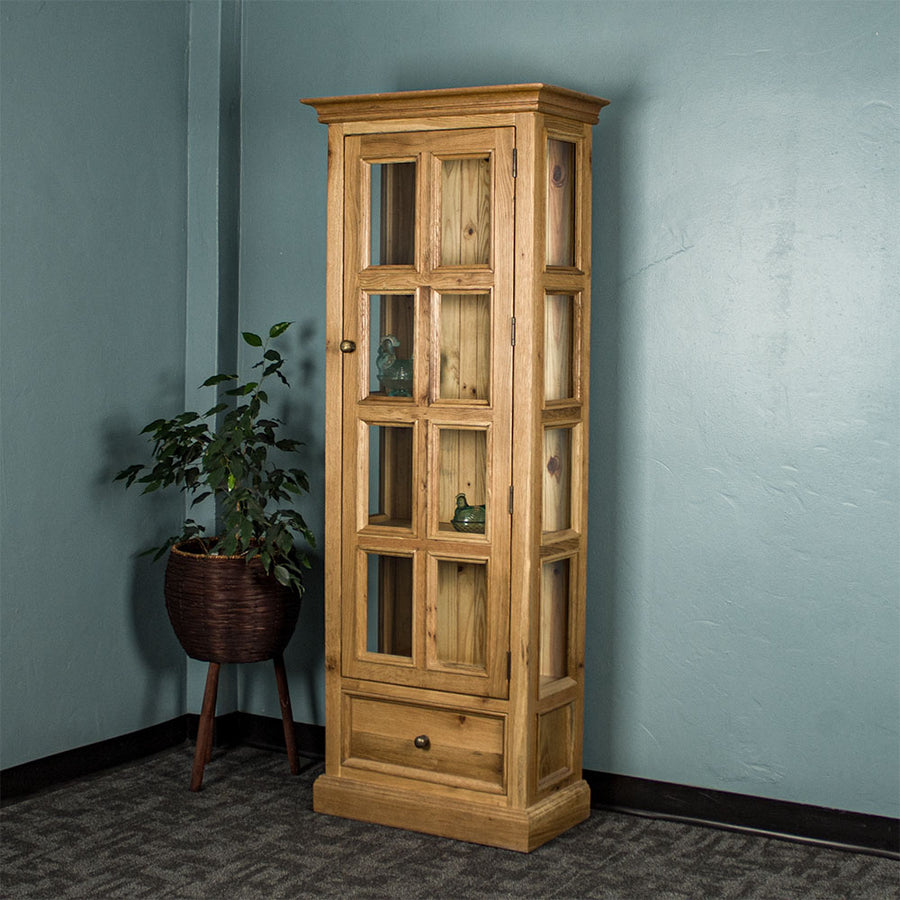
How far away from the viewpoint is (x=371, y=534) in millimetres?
3445

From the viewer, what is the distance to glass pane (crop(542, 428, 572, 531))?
3.37 m

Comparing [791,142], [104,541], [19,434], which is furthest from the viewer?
[104,541]

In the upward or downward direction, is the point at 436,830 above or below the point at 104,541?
below

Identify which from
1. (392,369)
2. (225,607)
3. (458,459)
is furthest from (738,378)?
(225,607)

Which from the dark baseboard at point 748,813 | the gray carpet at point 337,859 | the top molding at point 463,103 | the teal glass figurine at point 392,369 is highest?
the top molding at point 463,103

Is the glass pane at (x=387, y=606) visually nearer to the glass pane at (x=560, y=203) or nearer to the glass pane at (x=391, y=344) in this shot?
the glass pane at (x=391, y=344)

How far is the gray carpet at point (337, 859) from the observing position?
119 inches

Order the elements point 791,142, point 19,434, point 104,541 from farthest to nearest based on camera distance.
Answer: point 104,541 < point 19,434 < point 791,142

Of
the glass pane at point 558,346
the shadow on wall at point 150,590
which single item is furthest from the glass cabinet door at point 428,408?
the shadow on wall at point 150,590

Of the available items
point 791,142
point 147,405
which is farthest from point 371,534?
point 791,142

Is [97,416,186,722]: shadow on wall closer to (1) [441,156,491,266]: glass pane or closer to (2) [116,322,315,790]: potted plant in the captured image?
(2) [116,322,315,790]: potted plant

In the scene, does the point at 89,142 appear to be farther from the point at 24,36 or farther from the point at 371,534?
the point at 371,534

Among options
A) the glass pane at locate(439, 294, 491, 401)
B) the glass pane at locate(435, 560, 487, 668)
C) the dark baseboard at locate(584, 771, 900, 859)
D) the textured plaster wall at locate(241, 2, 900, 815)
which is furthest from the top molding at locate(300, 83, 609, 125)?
the dark baseboard at locate(584, 771, 900, 859)

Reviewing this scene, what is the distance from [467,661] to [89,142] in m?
1.90
